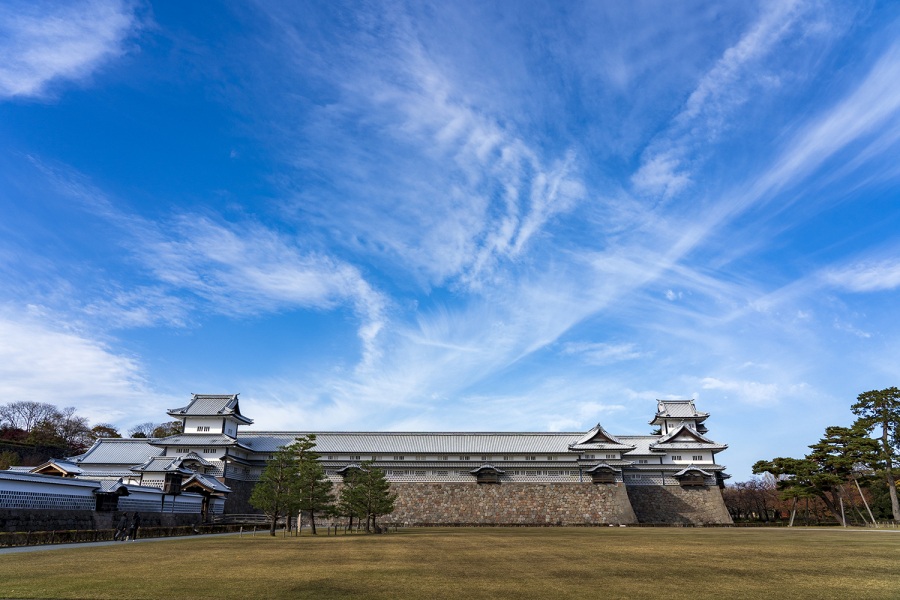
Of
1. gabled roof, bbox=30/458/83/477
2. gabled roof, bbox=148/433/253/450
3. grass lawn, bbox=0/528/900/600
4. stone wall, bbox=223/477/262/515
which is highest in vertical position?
gabled roof, bbox=148/433/253/450

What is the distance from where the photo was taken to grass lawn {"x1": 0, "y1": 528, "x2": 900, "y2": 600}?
36.5 ft

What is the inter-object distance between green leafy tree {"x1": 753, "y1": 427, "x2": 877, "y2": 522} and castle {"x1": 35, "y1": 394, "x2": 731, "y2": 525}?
263 inches

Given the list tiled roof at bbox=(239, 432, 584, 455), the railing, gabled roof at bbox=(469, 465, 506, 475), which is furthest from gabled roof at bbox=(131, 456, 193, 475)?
gabled roof at bbox=(469, 465, 506, 475)

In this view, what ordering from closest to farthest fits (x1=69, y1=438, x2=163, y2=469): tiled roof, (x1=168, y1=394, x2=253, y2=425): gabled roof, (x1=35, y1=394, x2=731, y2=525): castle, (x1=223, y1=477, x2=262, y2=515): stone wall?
(x1=223, y1=477, x2=262, y2=515): stone wall < (x1=35, y1=394, x2=731, y2=525): castle < (x1=69, y1=438, x2=163, y2=469): tiled roof < (x1=168, y1=394, x2=253, y2=425): gabled roof

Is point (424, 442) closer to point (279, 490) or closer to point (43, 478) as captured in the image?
point (279, 490)

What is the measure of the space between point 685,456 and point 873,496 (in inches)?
793

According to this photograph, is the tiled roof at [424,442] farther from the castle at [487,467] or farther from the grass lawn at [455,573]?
the grass lawn at [455,573]

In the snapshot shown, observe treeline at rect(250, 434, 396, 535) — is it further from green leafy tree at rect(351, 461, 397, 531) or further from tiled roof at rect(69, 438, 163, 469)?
tiled roof at rect(69, 438, 163, 469)

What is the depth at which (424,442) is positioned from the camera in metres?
59.8

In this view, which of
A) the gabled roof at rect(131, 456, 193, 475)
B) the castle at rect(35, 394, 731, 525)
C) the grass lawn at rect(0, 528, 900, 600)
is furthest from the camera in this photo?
the castle at rect(35, 394, 731, 525)

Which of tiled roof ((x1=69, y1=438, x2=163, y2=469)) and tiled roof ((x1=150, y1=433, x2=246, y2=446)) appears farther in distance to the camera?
tiled roof ((x1=69, y1=438, x2=163, y2=469))

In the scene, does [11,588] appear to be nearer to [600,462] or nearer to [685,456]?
[600,462]

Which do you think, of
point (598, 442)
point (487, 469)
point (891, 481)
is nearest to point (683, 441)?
point (598, 442)

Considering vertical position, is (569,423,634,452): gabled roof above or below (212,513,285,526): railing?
above
